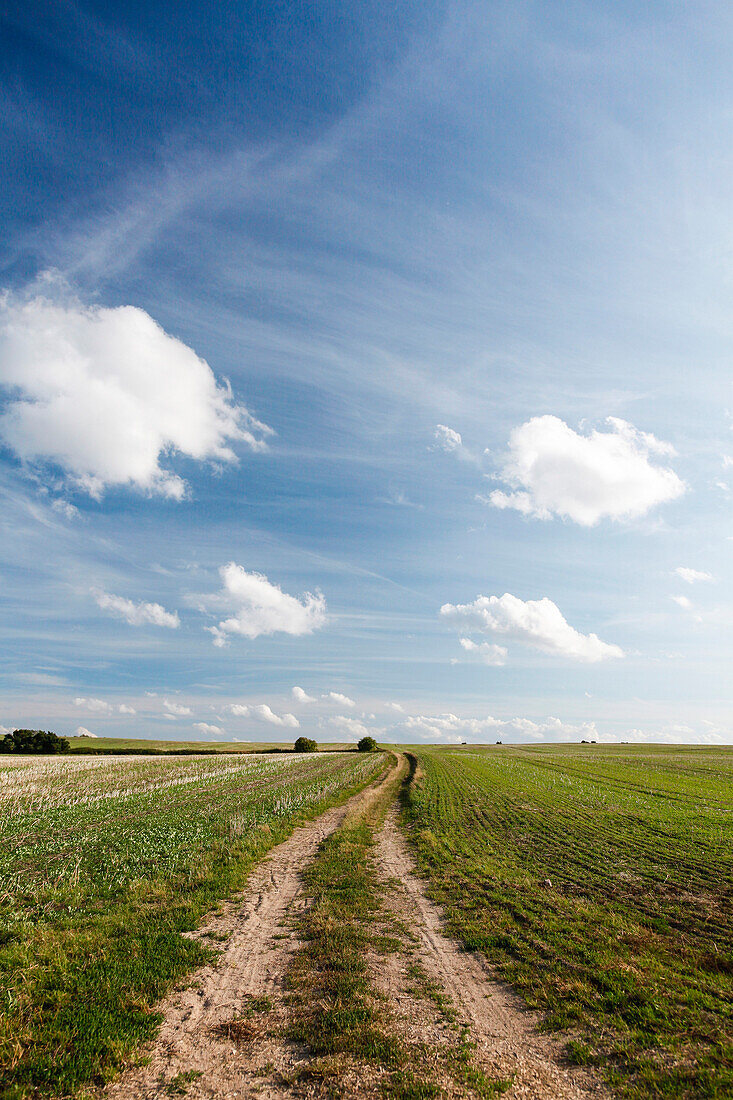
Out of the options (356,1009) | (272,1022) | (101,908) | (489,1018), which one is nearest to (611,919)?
(489,1018)

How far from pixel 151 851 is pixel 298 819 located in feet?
32.4

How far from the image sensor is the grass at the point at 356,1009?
7402 mm

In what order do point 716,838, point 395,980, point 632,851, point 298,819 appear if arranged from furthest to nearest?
1. point 298,819
2. point 716,838
3. point 632,851
4. point 395,980

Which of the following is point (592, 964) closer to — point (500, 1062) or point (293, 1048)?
point (500, 1062)

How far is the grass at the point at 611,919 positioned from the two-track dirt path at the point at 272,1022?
658 millimetres

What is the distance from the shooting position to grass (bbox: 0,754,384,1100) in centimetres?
797

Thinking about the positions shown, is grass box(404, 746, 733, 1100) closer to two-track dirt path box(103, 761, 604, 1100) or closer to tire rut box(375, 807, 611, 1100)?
tire rut box(375, 807, 611, 1100)

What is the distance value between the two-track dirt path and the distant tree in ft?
328

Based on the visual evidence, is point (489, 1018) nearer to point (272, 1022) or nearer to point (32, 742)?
point (272, 1022)

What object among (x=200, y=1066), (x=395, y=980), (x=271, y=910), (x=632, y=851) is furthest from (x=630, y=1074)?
(x=632, y=851)

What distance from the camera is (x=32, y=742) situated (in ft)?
305

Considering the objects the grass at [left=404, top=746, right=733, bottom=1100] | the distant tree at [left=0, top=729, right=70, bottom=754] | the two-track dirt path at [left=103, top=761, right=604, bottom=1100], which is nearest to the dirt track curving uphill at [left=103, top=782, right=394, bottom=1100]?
the two-track dirt path at [left=103, top=761, right=604, bottom=1100]

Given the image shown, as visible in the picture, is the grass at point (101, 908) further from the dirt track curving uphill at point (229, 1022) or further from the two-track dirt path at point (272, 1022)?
the two-track dirt path at point (272, 1022)

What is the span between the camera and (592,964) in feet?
35.7
